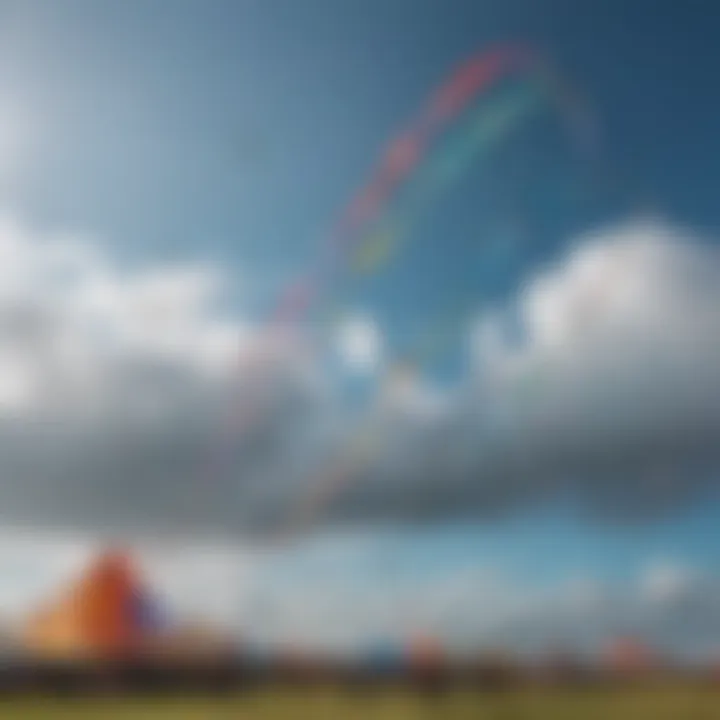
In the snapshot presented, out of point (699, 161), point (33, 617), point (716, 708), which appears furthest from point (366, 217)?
point (716, 708)

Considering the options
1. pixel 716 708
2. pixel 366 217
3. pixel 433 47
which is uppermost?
pixel 433 47

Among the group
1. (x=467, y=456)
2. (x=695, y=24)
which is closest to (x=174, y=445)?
(x=467, y=456)

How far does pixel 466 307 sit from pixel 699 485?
50 centimetres

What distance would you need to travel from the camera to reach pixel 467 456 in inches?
79.8

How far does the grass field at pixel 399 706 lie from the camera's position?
192cm

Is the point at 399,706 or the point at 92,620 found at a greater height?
the point at 92,620

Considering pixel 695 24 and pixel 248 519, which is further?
pixel 695 24

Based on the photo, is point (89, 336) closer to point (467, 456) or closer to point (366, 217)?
point (366, 217)

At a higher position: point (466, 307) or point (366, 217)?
point (366, 217)

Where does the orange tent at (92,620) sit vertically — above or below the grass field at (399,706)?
above

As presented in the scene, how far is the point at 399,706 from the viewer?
1.97m

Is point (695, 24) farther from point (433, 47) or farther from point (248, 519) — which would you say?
point (248, 519)

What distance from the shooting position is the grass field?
1921 mm

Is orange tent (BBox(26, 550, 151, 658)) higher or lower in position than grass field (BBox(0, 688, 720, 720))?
higher
